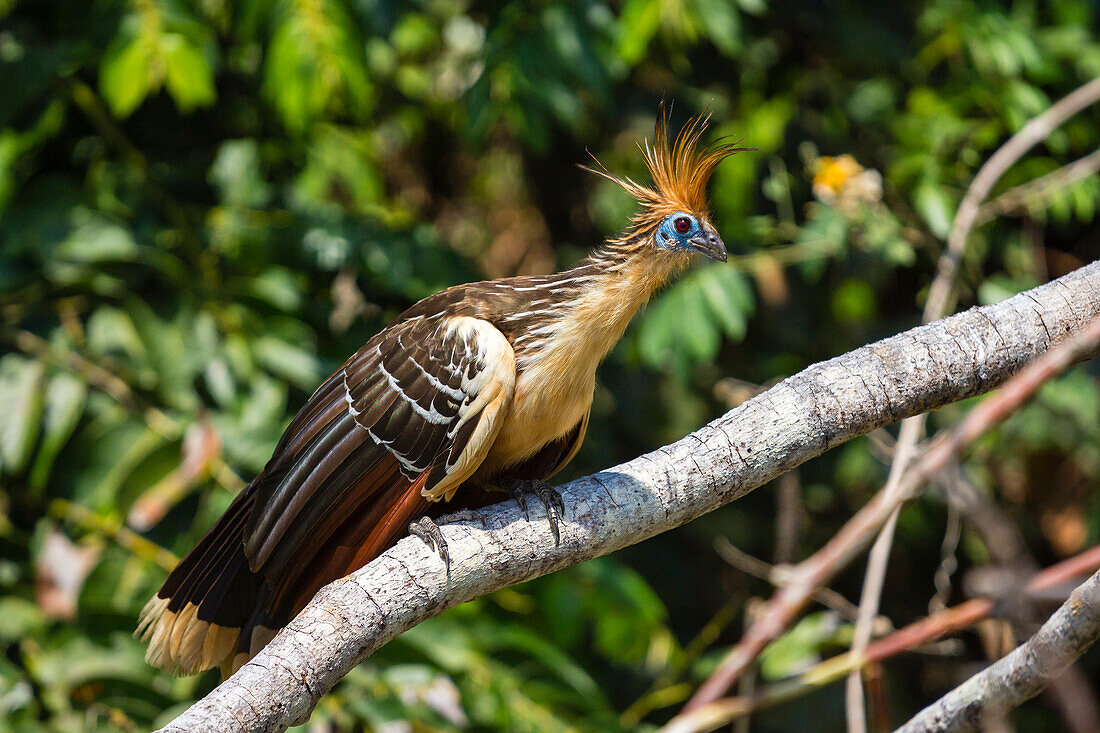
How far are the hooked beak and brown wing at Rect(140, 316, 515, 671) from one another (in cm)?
50

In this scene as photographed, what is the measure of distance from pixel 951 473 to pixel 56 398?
2.72 m

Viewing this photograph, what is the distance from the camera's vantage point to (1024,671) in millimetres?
1772

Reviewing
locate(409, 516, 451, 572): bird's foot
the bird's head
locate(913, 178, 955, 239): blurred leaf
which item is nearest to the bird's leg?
locate(409, 516, 451, 572): bird's foot

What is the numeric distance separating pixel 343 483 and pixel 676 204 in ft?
3.33

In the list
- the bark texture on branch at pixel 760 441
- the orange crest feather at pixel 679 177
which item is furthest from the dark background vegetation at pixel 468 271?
the bark texture on branch at pixel 760 441

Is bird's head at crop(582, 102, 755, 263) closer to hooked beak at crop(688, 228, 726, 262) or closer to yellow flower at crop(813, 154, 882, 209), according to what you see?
hooked beak at crop(688, 228, 726, 262)

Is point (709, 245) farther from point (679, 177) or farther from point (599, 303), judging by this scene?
point (599, 303)

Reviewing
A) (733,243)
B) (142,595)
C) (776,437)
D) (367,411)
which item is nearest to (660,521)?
(776,437)

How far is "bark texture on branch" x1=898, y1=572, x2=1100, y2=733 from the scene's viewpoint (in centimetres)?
167

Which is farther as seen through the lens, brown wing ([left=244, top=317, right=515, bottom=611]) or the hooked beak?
the hooked beak

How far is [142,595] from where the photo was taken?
2.91m

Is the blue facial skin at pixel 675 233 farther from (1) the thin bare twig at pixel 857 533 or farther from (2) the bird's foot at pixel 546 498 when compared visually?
(1) the thin bare twig at pixel 857 533

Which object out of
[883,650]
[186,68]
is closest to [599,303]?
[883,650]

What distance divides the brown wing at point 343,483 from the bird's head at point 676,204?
42 cm
